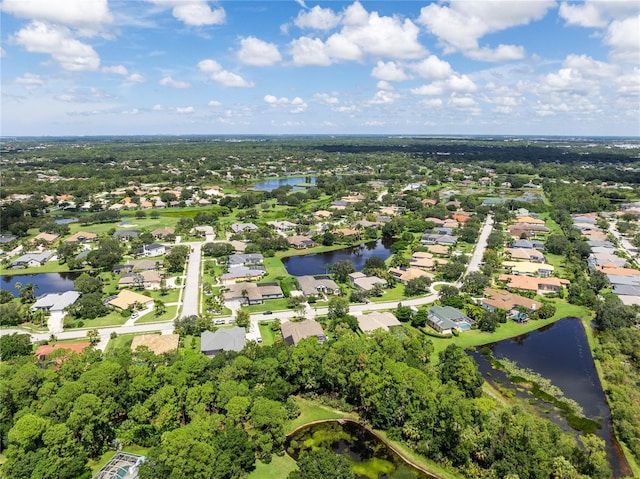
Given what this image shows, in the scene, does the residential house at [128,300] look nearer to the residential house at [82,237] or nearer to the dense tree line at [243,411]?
the dense tree line at [243,411]

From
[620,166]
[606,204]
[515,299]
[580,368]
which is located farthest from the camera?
[620,166]

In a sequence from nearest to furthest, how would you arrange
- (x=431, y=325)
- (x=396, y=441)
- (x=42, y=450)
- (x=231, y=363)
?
1. (x=42, y=450)
2. (x=396, y=441)
3. (x=231, y=363)
4. (x=431, y=325)

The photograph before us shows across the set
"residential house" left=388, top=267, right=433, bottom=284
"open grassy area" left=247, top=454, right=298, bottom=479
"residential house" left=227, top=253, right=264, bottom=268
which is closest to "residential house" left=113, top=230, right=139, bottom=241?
"residential house" left=227, top=253, right=264, bottom=268

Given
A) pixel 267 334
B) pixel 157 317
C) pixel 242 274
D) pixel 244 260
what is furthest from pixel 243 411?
pixel 244 260

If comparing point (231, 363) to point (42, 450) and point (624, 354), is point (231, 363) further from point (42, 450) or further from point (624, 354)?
point (624, 354)

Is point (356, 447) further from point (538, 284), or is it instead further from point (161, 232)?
point (161, 232)

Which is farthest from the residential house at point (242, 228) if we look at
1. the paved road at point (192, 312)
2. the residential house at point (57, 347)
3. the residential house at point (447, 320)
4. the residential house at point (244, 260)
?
the residential house at point (447, 320)

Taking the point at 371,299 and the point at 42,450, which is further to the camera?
the point at 371,299

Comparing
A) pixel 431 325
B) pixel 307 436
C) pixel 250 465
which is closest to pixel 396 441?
pixel 307 436
